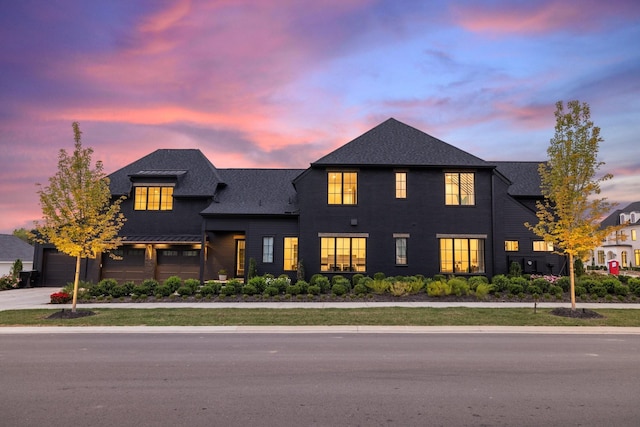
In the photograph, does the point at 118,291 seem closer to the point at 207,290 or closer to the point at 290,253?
the point at 207,290

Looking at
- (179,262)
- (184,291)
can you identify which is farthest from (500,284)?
(179,262)

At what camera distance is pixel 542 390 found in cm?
700

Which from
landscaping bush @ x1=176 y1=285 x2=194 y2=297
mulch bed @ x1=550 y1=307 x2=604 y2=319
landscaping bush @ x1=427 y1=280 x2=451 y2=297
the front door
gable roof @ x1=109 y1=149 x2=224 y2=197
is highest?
gable roof @ x1=109 y1=149 x2=224 y2=197

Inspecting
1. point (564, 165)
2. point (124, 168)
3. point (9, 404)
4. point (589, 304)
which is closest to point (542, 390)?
point (9, 404)

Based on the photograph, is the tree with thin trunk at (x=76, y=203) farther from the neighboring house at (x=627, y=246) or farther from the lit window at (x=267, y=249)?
the neighboring house at (x=627, y=246)

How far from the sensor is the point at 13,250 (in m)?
36.7

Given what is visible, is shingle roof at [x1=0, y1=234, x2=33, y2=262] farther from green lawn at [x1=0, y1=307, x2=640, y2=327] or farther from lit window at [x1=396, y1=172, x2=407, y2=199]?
lit window at [x1=396, y1=172, x2=407, y2=199]

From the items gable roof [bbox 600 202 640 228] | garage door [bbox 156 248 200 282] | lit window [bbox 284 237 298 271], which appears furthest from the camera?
gable roof [bbox 600 202 640 228]

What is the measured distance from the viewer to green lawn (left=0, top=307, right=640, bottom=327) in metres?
14.1

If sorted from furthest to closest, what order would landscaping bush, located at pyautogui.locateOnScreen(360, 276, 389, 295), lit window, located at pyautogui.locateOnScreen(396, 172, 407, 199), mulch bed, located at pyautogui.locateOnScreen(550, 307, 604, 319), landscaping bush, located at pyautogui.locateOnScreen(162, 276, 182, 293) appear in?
lit window, located at pyautogui.locateOnScreen(396, 172, 407, 199) → landscaping bush, located at pyautogui.locateOnScreen(162, 276, 182, 293) → landscaping bush, located at pyautogui.locateOnScreen(360, 276, 389, 295) → mulch bed, located at pyautogui.locateOnScreen(550, 307, 604, 319)

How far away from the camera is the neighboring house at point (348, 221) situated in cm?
2436

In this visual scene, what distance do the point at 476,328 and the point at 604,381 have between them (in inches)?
230

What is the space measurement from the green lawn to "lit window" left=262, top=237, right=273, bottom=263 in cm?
882

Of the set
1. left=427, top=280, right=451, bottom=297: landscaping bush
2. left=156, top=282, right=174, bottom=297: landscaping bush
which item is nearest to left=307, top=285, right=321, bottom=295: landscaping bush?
left=427, top=280, right=451, bottom=297: landscaping bush
